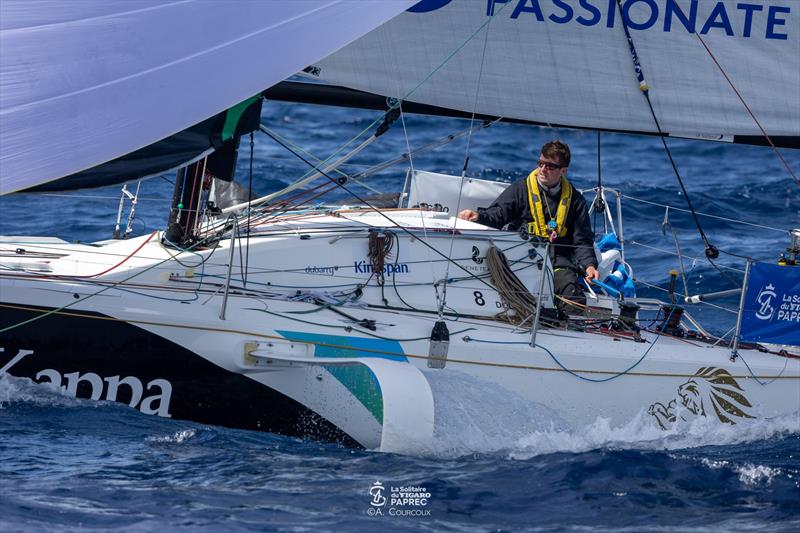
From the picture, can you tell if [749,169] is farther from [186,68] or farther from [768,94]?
[186,68]

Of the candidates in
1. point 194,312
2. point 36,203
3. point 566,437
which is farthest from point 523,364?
point 36,203

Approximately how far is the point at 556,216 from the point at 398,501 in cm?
238

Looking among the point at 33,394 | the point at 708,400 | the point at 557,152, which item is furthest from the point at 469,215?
the point at 33,394

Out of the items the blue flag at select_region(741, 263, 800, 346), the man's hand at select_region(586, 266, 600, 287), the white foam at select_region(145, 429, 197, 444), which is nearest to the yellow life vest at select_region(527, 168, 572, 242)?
the man's hand at select_region(586, 266, 600, 287)

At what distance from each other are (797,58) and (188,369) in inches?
158

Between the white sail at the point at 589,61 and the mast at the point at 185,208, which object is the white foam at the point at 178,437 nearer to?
the mast at the point at 185,208

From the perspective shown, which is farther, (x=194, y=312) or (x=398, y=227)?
(x=398, y=227)

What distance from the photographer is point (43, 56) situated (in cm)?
479

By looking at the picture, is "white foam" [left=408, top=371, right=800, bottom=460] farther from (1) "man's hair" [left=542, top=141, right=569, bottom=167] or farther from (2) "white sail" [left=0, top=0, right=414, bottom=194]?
(2) "white sail" [left=0, top=0, right=414, bottom=194]

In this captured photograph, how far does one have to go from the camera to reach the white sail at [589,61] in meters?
6.46

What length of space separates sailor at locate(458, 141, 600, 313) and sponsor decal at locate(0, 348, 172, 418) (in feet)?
7.21

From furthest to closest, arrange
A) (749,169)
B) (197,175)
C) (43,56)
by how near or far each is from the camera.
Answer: (749,169) → (197,175) → (43,56)

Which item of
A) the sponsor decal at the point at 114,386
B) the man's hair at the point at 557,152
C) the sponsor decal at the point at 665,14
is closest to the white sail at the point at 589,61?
the sponsor decal at the point at 665,14

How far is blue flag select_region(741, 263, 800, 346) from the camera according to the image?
6.00 metres
